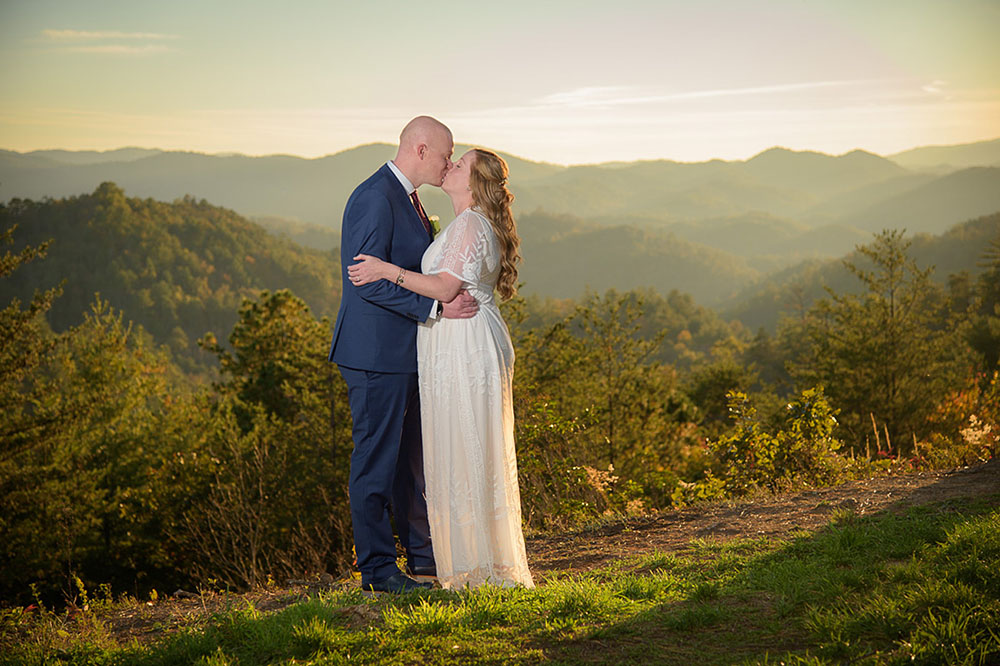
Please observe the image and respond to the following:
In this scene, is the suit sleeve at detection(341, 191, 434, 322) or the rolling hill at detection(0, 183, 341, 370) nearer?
the suit sleeve at detection(341, 191, 434, 322)

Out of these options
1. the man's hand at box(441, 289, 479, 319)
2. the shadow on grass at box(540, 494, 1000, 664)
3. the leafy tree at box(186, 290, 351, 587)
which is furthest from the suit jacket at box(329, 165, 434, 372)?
the leafy tree at box(186, 290, 351, 587)

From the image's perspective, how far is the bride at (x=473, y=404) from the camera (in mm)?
4102

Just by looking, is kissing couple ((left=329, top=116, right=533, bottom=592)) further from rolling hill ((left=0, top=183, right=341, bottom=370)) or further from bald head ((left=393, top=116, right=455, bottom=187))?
rolling hill ((left=0, top=183, right=341, bottom=370))

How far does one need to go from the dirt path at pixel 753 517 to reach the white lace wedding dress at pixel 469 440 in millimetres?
890

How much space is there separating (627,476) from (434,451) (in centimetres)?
1558

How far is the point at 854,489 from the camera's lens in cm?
619

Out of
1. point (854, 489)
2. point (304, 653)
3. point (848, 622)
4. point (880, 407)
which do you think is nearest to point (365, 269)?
point (304, 653)

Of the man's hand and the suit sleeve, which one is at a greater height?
the suit sleeve

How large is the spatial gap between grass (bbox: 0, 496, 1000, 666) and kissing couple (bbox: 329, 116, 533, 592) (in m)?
0.31

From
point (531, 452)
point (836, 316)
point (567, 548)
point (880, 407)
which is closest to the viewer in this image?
point (567, 548)

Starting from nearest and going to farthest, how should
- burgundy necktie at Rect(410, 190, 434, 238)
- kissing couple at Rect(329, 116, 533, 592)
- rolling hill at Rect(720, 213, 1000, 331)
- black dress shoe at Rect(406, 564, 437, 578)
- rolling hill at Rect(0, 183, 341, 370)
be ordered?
kissing couple at Rect(329, 116, 533, 592) < burgundy necktie at Rect(410, 190, 434, 238) < black dress shoe at Rect(406, 564, 437, 578) < rolling hill at Rect(0, 183, 341, 370) < rolling hill at Rect(720, 213, 1000, 331)

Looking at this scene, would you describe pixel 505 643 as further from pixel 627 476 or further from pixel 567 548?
pixel 627 476

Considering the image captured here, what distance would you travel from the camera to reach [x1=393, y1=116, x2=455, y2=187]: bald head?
4125 millimetres

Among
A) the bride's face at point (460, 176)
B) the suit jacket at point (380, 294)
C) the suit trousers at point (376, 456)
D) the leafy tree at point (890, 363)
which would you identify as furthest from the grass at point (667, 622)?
the leafy tree at point (890, 363)
